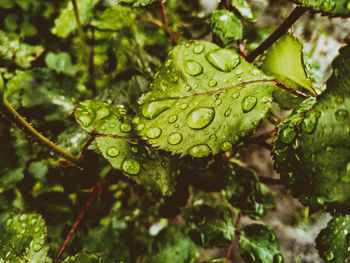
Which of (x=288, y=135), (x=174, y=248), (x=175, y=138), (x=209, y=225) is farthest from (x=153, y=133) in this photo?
(x=174, y=248)

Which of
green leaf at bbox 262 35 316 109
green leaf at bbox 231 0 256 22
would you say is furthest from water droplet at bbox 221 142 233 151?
green leaf at bbox 231 0 256 22

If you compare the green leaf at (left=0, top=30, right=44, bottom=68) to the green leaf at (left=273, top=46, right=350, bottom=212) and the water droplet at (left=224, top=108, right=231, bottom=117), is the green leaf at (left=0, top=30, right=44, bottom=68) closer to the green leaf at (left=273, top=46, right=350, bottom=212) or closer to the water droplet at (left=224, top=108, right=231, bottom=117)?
the water droplet at (left=224, top=108, right=231, bottom=117)

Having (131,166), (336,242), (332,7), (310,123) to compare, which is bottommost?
(336,242)

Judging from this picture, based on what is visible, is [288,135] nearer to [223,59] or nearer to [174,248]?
[223,59]

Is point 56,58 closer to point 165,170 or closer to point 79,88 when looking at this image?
point 79,88

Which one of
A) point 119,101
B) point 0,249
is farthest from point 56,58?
point 0,249

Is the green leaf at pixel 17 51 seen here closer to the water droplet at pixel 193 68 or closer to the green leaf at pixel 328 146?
the water droplet at pixel 193 68

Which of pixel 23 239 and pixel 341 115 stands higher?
pixel 341 115
